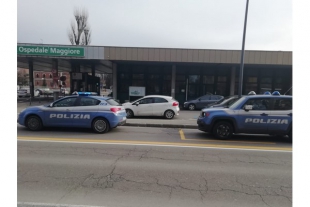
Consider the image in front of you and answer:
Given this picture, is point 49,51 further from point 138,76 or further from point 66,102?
point 66,102

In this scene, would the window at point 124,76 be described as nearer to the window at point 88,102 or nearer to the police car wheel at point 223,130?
the window at point 88,102

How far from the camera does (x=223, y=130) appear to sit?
Result: 743 centimetres

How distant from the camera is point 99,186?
11.8ft

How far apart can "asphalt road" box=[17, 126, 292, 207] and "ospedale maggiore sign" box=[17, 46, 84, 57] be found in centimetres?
1239

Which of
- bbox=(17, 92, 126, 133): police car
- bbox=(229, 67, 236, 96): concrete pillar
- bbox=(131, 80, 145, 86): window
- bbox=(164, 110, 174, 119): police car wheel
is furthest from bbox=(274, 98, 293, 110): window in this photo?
bbox=(131, 80, 145, 86): window

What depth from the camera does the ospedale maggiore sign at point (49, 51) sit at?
1741cm

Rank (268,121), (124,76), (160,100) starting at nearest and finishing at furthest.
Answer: (268,121) < (160,100) < (124,76)

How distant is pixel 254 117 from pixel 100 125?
600cm

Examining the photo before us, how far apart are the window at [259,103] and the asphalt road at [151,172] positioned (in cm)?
132

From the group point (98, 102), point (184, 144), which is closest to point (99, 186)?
point (184, 144)

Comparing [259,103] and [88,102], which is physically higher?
[259,103]

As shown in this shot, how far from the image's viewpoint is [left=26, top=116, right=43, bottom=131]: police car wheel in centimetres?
809

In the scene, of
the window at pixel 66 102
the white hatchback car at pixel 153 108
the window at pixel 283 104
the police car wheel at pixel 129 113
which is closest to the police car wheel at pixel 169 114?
the white hatchback car at pixel 153 108

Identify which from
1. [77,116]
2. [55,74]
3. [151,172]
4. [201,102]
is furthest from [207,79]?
[151,172]
